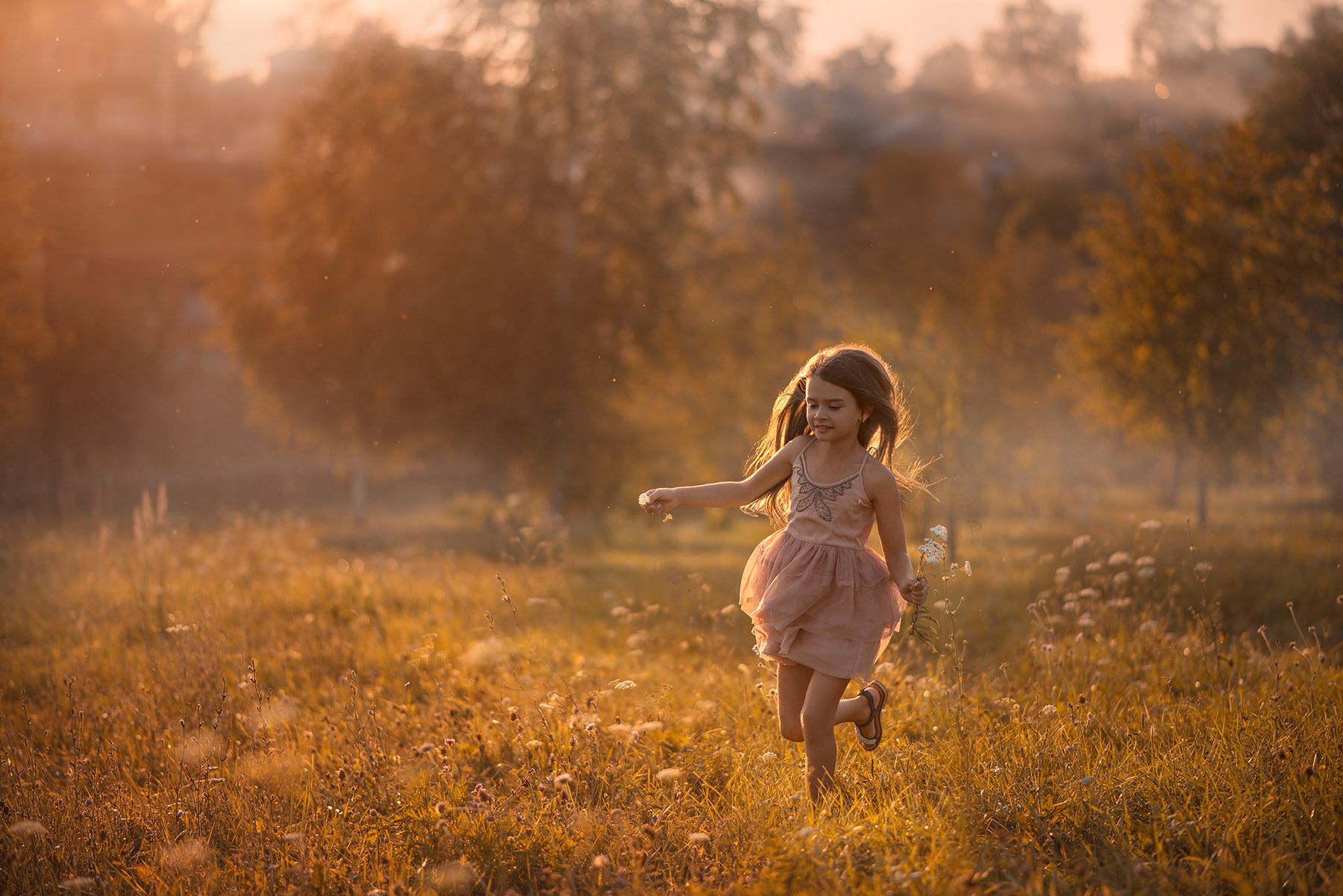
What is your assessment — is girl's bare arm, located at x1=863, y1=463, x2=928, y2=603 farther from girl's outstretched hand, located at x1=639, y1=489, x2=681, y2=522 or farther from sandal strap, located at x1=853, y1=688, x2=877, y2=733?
girl's outstretched hand, located at x1=639, y1=489, x2=681, y2=522

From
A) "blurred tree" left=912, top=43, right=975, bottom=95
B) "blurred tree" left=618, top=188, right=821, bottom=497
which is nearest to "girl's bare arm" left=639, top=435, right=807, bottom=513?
"blurred tree" left=618, top=188, right=821, bottom=497

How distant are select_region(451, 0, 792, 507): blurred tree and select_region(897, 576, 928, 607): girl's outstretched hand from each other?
13.1m

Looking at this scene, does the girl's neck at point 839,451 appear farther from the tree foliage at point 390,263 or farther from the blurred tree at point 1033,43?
the blurred tree at point 1033,43

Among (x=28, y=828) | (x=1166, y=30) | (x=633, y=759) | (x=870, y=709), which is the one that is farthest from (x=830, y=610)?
(x=1166, y=30)

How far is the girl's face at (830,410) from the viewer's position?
4.05 m

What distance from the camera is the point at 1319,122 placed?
13.4 meters

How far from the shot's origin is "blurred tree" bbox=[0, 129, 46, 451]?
48.4 feet

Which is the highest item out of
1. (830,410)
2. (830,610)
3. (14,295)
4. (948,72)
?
(948,72)

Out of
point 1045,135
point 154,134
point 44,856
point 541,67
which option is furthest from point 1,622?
point 1045,135

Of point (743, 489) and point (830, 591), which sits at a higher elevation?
point (743, 489)

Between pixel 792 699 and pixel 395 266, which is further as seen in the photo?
pixel 395 266

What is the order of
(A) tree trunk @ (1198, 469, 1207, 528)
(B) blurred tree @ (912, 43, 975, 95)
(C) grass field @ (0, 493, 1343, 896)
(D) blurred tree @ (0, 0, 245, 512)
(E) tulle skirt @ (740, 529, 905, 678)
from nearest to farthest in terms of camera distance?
(C) grass field @ (0, 493, 1343, 896)
(E) tulle skirt @ (740, 529, 905, 678)
(A) tree trunk @ (1198, 469, 1207, 528)
(D) blurred tree @ (0, 0, 245, 512)
(B) blurred tree @ (912, 43, 975, 95)

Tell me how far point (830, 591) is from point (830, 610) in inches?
2.6

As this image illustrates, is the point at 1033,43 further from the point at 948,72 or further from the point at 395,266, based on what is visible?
the point at 395,266
